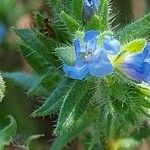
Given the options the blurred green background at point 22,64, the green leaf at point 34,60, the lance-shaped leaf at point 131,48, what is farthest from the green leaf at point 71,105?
the blurred green background at point 22,64

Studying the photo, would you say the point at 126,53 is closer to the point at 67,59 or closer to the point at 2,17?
the point at 67,59

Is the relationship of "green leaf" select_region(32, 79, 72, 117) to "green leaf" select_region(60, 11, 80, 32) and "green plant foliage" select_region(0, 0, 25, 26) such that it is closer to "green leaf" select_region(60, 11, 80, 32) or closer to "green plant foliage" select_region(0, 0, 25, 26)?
"green leaf" select_region(60, 11, 80, 32)

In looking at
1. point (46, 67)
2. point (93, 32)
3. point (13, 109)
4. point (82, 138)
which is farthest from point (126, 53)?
point (13, 109)

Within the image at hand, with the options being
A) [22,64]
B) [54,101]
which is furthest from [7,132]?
[22,64]

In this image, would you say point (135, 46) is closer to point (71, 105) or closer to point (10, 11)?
point (71, 105)

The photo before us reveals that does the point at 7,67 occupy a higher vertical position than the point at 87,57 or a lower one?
lower

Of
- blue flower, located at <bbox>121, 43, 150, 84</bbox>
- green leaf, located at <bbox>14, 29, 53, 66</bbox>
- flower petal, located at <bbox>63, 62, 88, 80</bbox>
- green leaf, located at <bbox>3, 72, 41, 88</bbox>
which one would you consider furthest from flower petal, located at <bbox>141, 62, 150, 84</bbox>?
green leaf, located at <bbox>3, 72, 41, 88</bbox>
